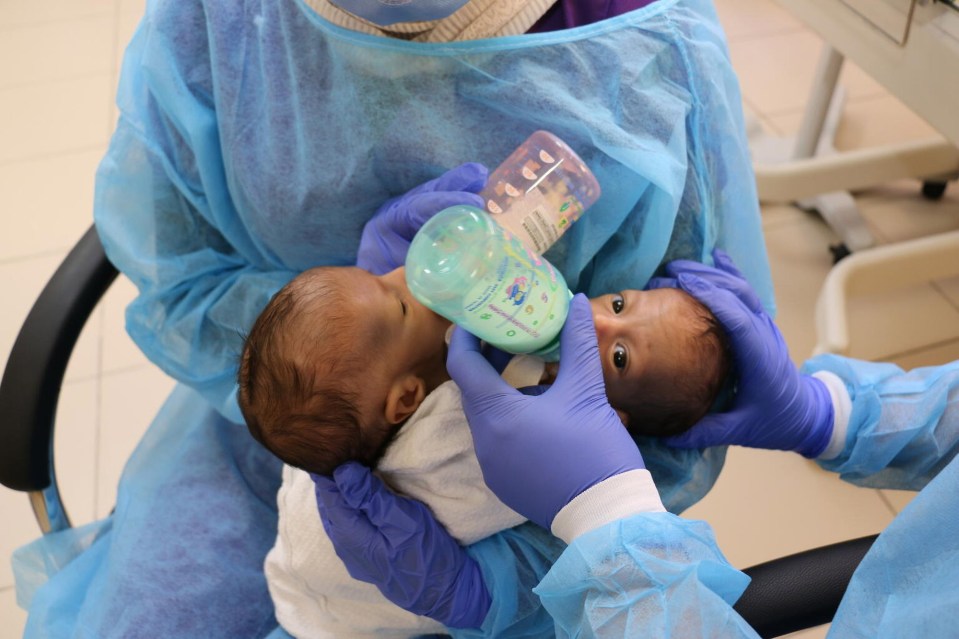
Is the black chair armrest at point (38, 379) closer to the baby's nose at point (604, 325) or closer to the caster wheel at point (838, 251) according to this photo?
the baby's nose at point (604, 325)

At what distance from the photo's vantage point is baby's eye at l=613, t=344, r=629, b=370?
94cm

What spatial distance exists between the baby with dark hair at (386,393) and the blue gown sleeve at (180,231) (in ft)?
0.68

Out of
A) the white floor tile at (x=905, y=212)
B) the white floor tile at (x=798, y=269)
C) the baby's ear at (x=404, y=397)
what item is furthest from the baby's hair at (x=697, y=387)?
the white floor tile at (x=905, y=212)

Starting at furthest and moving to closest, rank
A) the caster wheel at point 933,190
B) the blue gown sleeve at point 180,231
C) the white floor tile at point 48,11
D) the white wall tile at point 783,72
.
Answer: the white floor tile at point 48,11
the white wall tile at point 783,72
the caster wheel at point 933,190
the blue gown sleeve at point 180,231

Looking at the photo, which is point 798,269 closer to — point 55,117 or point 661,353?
point 661,353

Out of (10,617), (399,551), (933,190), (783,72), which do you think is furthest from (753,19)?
(10,617)

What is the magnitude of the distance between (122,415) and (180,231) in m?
1.00

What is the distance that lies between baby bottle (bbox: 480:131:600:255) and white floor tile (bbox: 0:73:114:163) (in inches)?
80.9

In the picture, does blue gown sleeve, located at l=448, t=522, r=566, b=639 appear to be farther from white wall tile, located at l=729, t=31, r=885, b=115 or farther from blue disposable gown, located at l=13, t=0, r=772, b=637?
white wall tile, located at l=729, t=31, r=885, b=115

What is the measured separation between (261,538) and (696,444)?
0.55 m

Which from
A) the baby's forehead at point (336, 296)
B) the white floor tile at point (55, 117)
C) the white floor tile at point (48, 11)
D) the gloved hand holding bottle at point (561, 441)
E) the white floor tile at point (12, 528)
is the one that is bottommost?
the white floor tile at point (12, 528)

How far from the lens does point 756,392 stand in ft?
3.18

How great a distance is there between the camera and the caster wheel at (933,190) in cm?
223

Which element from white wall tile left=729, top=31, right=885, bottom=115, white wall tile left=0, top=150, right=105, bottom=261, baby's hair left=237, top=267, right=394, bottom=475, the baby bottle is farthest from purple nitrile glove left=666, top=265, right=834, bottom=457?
white wall tile left=0, top=150, right=105, bottom=261
